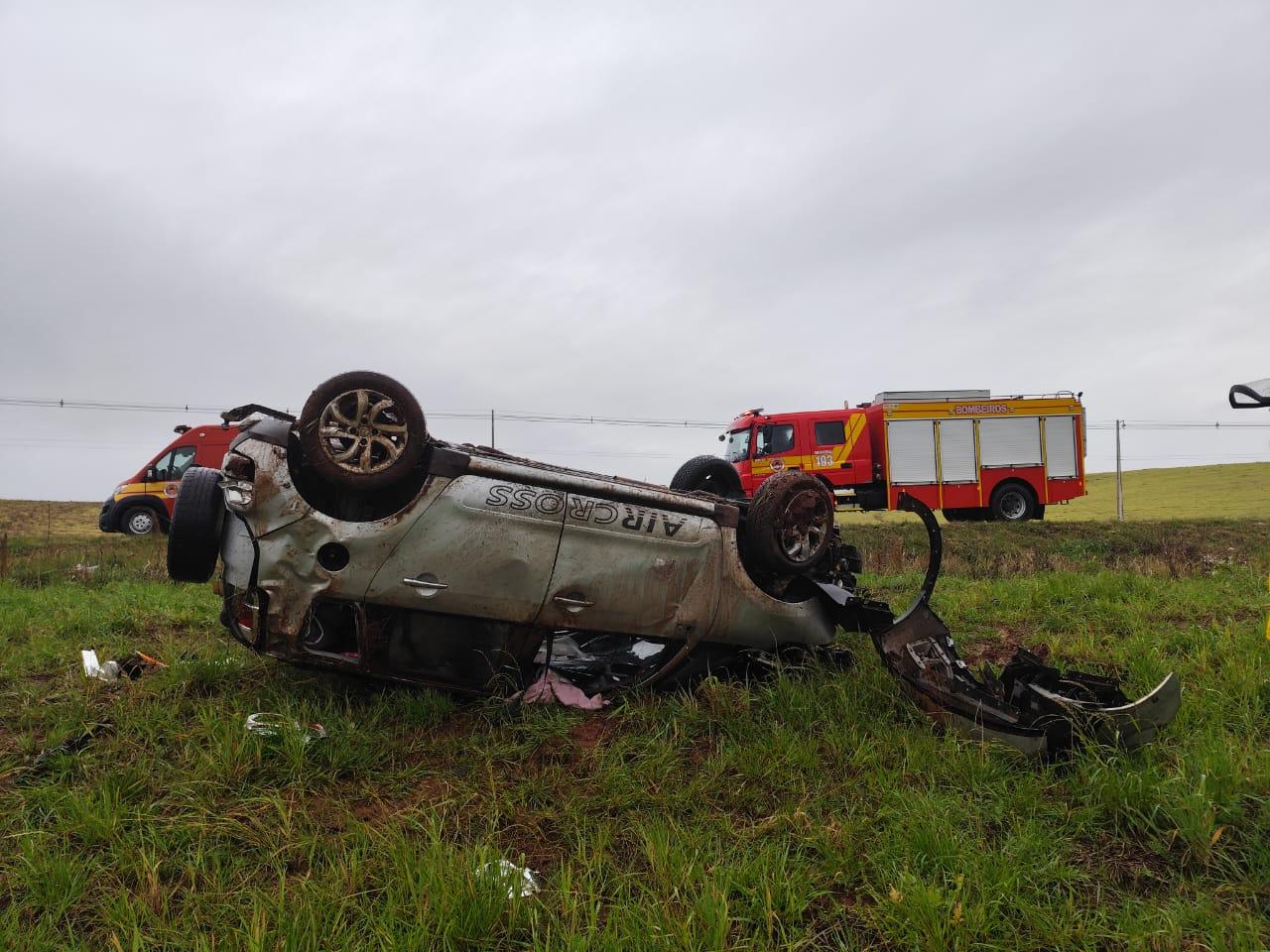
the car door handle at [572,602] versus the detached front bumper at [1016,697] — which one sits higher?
the car door handle at [572,602]

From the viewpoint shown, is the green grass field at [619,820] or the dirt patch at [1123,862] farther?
the dirt patch at [1123,862]

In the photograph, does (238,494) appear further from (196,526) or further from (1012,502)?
(1012,502)

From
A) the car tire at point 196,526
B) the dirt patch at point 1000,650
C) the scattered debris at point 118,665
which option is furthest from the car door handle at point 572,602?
the dirt patch at point 1000,650

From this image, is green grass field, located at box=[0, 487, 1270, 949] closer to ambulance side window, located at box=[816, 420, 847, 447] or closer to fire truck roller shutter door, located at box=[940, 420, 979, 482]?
ambulance side window, located at box=[816, 420, 847, 447]

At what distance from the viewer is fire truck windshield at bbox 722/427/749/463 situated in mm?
15680

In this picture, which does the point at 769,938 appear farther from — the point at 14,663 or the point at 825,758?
the point at 14,663

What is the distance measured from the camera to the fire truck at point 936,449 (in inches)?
611

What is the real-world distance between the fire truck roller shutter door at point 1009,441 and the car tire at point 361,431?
1583cm

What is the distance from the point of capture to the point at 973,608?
570 centimetres

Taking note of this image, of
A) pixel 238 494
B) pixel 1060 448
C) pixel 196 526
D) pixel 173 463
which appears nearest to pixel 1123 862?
pixel 238 494

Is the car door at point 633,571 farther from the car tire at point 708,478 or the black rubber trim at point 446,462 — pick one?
the car tire at point 708,478

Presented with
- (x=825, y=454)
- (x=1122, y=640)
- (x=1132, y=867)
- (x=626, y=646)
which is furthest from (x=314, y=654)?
(x=825, y=454)

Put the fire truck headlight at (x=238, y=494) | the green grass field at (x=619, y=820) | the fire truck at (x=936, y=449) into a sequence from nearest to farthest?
the green grass field at (x=619, y=820) → the fire truck headlight at (x=238, y=494) → the fire truck at (x=936, y=449)

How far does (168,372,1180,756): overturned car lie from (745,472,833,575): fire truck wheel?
0.03 ft
